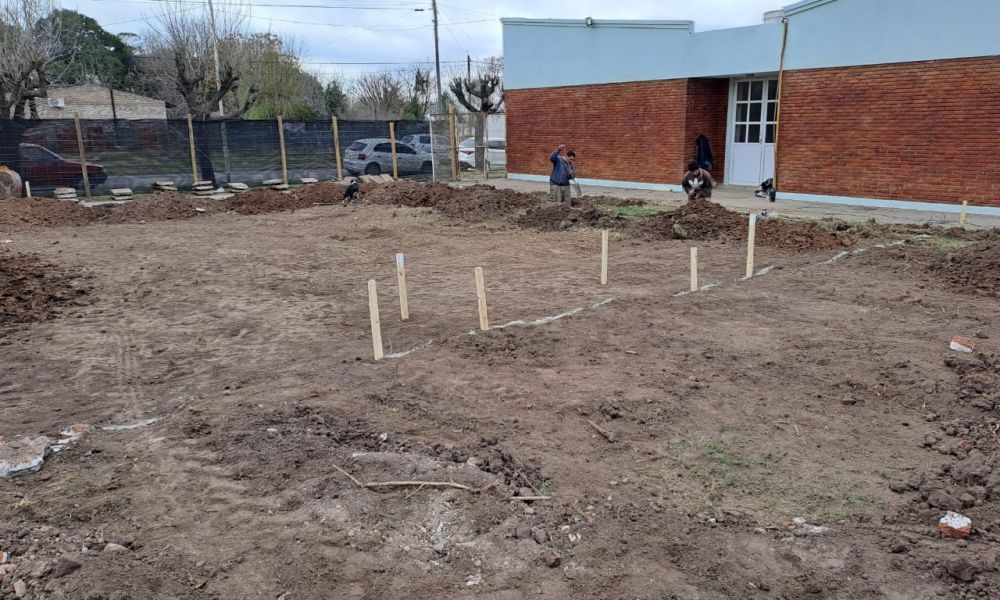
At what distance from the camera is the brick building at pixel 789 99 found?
15.4 m

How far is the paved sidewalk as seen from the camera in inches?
587

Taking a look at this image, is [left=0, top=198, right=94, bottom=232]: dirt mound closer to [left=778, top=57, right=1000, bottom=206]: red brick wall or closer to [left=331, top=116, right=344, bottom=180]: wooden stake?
[left=331, top=116, right=344, bottom=180]: wooden stake

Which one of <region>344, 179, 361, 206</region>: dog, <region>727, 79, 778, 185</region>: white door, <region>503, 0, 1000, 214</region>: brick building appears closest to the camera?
<region>503, 0, 1000, 214</region>: brick building

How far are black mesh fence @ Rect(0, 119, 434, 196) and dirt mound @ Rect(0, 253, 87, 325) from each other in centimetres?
1193

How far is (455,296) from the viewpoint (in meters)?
9.31

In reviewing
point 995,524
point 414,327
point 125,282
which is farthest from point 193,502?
point 125,282

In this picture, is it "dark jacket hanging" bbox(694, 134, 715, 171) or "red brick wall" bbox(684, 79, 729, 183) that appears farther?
"red brick wall" bbox(684, 79, 729, 183)

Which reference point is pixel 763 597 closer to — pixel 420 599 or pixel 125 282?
pixel 420 599

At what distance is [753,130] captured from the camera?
68.6ft

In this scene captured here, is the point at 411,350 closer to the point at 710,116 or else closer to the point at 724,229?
the point at 724,229

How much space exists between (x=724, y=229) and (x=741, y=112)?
9.34 meters

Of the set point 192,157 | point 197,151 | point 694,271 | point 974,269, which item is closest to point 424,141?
point 197,151

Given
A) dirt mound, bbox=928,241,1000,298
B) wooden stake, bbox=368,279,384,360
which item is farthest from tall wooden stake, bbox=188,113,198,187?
dirt mound, bbox=928,241,1000,298

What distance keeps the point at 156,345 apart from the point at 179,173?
1761 cm
